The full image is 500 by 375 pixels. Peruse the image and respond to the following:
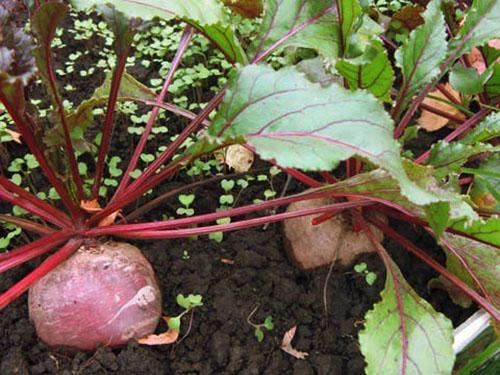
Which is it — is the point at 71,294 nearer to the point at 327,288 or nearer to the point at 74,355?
the point at 74,355

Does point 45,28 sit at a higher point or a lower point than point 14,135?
higher

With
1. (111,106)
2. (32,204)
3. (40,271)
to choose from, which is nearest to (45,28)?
(111,106)

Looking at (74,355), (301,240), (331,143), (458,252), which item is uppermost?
(331,143)

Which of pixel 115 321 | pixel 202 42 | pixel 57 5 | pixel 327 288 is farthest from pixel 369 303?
pixel 202 42

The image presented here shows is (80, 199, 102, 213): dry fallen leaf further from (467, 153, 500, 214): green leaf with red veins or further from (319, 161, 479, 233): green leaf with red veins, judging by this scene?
(467, 153, 500, 214): green leaf with red veins

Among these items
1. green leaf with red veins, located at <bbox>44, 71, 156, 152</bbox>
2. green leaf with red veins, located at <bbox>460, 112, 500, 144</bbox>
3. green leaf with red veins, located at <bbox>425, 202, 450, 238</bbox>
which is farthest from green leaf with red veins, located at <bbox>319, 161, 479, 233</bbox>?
green leaf with red veins, located at <bbox>44, 71, 156, 152</bbox>

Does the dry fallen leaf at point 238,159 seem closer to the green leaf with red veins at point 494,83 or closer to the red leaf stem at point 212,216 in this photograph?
the red leaf stem at point 212,216

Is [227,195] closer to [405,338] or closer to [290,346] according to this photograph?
[290,346]
